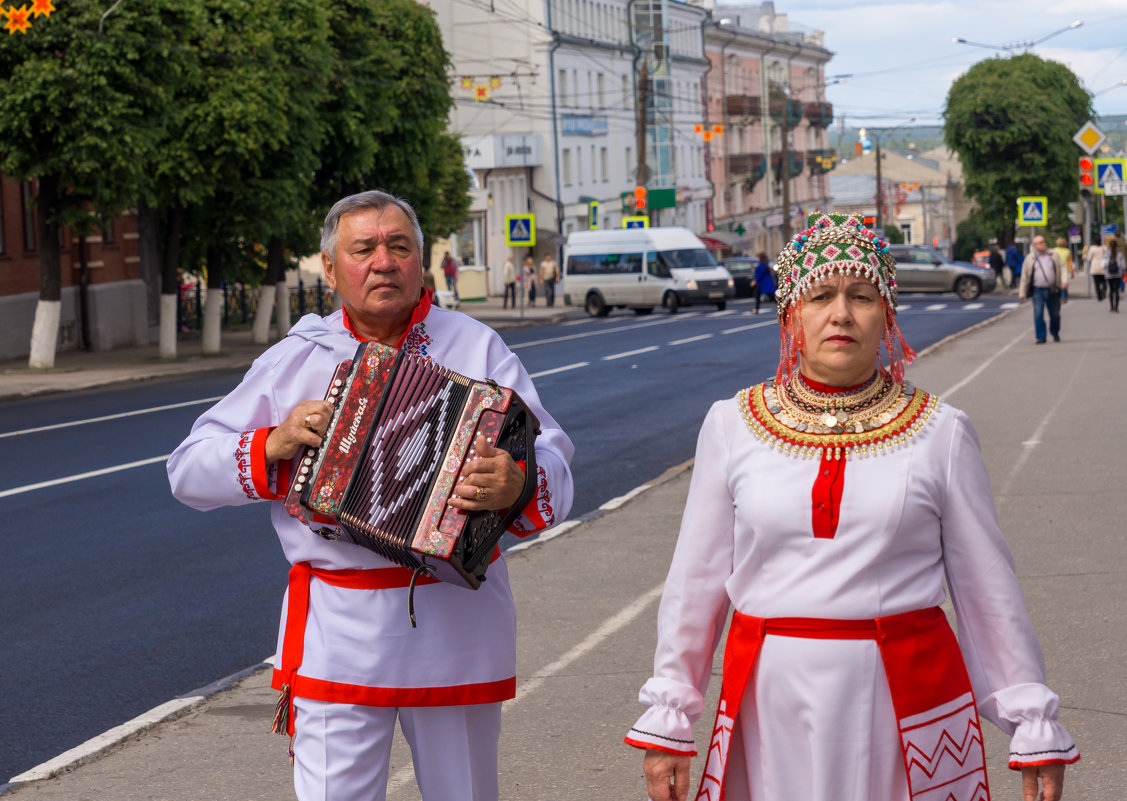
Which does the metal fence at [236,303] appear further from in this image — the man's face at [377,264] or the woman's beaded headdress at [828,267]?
the woman's beaded headdress at [828,267]

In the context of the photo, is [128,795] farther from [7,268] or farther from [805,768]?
[7,268]

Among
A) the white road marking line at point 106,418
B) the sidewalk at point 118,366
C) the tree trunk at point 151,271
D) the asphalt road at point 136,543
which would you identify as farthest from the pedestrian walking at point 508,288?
the white road marking line at point 106,418

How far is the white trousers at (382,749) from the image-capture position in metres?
3.52

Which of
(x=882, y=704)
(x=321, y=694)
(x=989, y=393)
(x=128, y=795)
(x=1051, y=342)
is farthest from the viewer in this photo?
(x=1051, y=342)

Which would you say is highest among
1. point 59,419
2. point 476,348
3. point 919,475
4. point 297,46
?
point 297,46

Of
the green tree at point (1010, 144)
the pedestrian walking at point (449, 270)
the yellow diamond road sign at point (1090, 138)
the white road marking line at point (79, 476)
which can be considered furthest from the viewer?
the green tree at point (1010, 144)

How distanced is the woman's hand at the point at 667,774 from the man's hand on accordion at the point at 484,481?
584 millimetres

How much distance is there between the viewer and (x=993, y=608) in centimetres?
316

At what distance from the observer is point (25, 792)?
546 cm

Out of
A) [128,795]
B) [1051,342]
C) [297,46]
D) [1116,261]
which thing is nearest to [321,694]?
[128,795]

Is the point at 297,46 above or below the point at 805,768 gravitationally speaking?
above

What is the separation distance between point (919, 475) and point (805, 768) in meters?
Result: 0.59

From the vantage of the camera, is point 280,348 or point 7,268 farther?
point 7,268

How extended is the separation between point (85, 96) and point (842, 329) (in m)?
23.9
